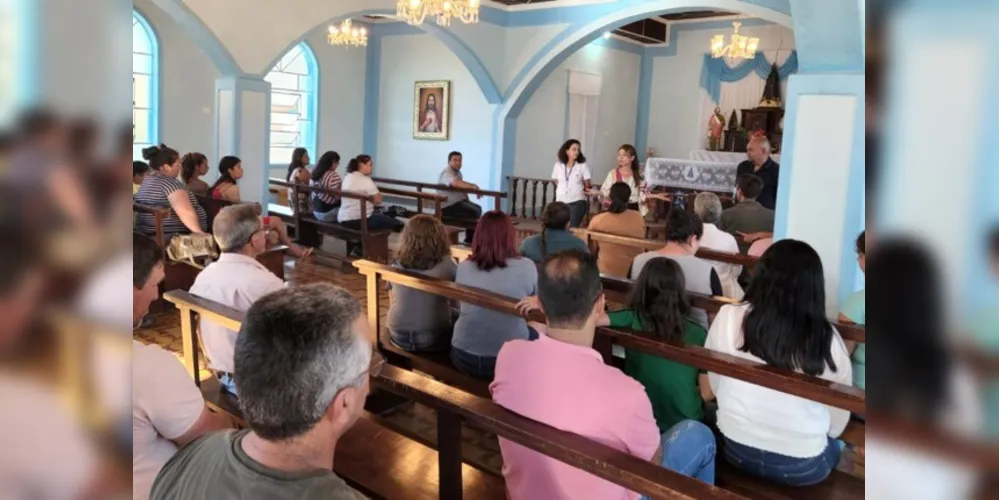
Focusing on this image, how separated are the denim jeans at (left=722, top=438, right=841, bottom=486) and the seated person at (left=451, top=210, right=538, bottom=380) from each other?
1.03 meters

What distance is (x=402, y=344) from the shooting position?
3.22 m

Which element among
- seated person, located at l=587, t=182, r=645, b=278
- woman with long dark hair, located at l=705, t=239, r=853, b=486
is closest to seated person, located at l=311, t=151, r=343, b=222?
seated person, located at l=587, t=182, r=645, b=278

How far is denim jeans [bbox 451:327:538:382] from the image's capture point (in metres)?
2.94

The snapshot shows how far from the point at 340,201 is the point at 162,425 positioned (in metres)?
5.39

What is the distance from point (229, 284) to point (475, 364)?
38.2 inches

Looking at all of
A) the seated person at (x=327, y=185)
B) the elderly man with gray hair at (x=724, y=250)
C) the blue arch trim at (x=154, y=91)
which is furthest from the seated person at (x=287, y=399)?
the blue arch trim at (x=154, y=91)

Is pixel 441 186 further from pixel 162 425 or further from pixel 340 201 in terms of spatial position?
pixel 162 425

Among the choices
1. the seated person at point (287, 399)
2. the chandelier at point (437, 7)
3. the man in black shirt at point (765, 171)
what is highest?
the chandelier at point (437, 7)

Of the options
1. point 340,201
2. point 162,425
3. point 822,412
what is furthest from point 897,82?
point 340,201

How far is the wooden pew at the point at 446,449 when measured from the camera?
141 centimetres

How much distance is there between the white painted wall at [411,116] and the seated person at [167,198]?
6.05 m

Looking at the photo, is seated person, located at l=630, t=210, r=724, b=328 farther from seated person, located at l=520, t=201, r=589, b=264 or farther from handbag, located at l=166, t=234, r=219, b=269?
handbag, located at l=166, t=234, r=219, b=269

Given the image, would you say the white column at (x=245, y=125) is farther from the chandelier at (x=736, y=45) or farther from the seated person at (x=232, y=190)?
the chandelier at (x=736, y=45)

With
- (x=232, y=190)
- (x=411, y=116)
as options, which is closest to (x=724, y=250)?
(x=232, y=190)
